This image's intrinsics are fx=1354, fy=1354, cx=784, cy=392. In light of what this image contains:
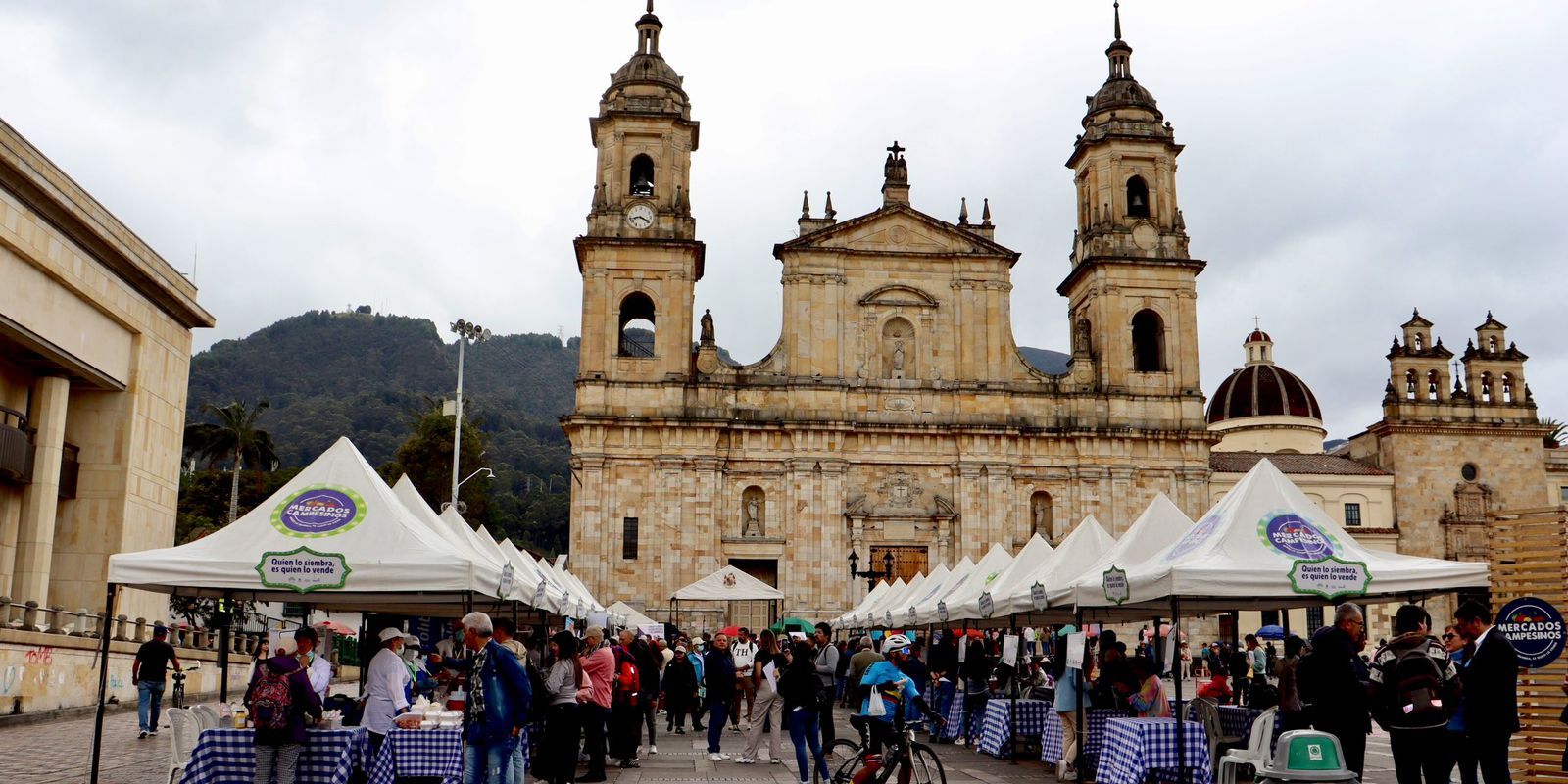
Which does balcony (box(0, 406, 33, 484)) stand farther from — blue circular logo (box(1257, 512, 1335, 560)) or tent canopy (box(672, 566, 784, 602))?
blue circular logo (box(1257, 512, 1335, 560))

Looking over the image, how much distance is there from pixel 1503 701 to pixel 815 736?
642cm

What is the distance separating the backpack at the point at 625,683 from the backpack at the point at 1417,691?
9.21 metres

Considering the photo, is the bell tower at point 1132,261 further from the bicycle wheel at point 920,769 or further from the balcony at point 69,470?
the bicycle wheel at point 920,769

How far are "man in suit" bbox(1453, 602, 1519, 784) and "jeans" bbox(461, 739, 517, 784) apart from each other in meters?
7.27

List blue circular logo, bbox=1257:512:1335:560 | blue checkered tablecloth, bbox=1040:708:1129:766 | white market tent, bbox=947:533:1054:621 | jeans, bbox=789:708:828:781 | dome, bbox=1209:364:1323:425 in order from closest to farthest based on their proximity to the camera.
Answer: blue circular logo, bbox=1257:512:1335:560 → jeans, bbox=789:708:828:781 → blue checkered tablecloth, bbox=1040:708:1129:766 → white market tent, bbox=947:533:1054:621 → dome, bbox=1209:364:1323:425

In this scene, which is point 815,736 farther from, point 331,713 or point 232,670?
point 232,670

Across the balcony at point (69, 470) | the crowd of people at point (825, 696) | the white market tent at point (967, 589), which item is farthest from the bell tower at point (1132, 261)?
the balcony at point (69, 470)

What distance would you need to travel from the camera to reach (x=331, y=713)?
1162 cm

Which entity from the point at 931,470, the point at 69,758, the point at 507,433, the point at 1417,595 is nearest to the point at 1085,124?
the point at 931,470

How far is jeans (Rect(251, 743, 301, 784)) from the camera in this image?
10.1 metres

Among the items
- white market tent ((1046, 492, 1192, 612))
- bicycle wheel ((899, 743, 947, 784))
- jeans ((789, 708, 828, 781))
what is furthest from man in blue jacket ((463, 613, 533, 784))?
white market tent ((1046, 492, 1192, 612))

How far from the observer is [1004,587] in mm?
18766

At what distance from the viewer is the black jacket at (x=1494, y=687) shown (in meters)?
9.73

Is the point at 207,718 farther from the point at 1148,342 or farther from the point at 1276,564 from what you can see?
the point at 1148,342
